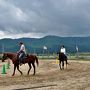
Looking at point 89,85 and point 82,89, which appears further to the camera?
point 89,85

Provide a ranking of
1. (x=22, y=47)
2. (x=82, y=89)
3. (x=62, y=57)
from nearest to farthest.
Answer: (x=82, y=89) → (x=22, y=47) → (x=62, y=57)

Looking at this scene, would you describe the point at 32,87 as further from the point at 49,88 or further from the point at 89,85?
the point at 89,85

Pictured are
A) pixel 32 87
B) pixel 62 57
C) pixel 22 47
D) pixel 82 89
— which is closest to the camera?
pixel 82 89

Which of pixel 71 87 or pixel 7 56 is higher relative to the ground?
pixel 7 56

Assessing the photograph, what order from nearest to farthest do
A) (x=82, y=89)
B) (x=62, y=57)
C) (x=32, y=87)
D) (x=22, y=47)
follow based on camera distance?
1. (x=82, y=89)
2. (x=32, y=87)
3. (x=22, y=47)
4. (x=62, y=57)

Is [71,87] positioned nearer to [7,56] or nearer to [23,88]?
[23,88]

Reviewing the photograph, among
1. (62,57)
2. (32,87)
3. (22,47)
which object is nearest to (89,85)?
(32,87)

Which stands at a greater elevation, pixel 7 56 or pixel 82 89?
pixel 7 56

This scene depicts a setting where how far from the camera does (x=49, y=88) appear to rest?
22297 mm

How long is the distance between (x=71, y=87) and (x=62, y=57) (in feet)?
64.9

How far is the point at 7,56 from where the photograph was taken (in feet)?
113

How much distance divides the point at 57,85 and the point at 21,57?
34.8 ft

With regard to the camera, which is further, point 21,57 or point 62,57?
point 62,57

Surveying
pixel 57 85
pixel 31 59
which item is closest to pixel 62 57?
pixel 31 59
